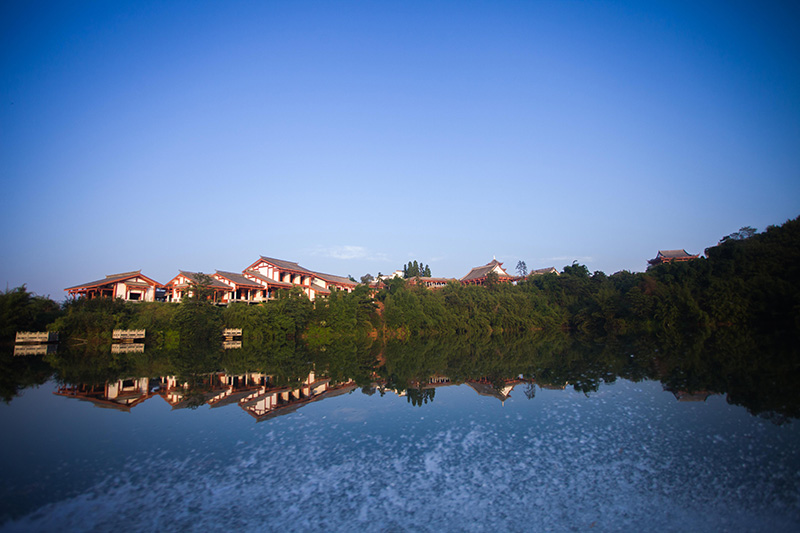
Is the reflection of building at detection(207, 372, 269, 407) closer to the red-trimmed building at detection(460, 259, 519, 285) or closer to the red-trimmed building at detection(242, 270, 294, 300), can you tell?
the red-trimmed building at detection(242, 270, 294, 300)

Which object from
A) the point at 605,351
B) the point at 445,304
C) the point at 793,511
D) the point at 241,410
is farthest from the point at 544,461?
the point at 445,304

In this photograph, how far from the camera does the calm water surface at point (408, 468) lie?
500 centimetres

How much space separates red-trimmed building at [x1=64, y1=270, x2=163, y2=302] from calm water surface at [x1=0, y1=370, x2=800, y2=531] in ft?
89.2

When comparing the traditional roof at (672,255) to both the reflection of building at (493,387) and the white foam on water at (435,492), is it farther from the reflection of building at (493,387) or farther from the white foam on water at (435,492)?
the white foam on water at (435,492)

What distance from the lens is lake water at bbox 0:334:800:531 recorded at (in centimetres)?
502

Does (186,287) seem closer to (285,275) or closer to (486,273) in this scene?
(285,275)

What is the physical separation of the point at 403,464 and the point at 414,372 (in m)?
9.91

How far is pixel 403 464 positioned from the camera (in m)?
6.73

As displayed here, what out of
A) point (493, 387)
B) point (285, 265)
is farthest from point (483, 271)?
point (493, 387)

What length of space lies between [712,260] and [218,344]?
37799 mm

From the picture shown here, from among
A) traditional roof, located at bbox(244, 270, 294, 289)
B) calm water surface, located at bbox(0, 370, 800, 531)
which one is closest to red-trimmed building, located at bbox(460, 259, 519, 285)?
traditional roof, located at bbox(244, 270, 294, 289)

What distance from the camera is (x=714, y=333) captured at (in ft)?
90.5

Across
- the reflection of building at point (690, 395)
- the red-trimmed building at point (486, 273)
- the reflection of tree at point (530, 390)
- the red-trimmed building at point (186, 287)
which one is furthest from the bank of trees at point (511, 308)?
the reflection of tree at point (530, 390)

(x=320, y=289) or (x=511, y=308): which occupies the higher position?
(x=320, y=289)
